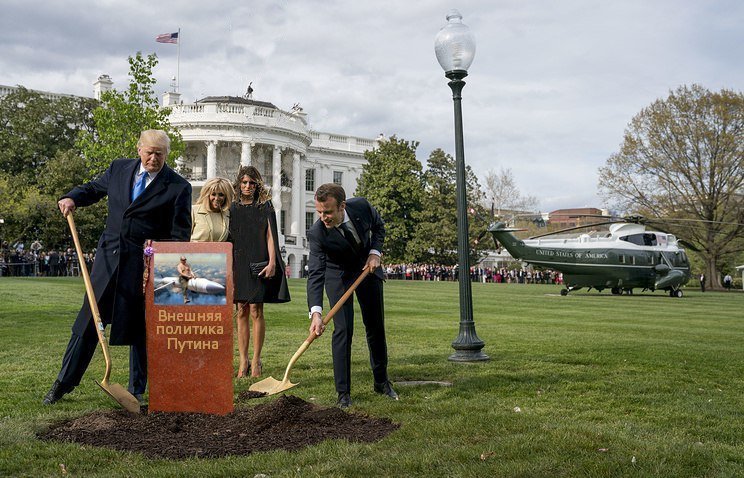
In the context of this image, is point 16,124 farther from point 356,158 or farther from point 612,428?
point 612,428

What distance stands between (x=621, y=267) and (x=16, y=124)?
4708 cm

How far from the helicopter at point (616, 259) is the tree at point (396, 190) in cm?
3277

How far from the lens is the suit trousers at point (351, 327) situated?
6.66m

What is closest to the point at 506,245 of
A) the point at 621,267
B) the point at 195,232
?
the point at 621,267

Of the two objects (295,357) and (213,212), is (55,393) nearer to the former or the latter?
(295,357)

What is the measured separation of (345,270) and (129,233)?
6.33 ft

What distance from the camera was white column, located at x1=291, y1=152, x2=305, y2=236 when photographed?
237 feet

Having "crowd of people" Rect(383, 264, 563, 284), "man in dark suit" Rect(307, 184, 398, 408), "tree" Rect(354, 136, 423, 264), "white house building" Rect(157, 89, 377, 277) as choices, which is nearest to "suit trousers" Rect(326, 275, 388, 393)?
"man in dark suit" Rect(307, 184, 398, 408)

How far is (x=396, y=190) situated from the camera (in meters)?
68.8

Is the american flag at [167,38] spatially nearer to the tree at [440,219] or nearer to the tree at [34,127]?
the tree at [34,127]

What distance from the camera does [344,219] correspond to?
6.77 metres

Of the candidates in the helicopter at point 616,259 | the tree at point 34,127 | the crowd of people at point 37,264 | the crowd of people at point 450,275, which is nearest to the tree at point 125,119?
the crowd of people at point 37,264

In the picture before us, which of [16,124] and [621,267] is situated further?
[16,124]

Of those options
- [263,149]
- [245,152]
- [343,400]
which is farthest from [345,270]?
[263,149]
